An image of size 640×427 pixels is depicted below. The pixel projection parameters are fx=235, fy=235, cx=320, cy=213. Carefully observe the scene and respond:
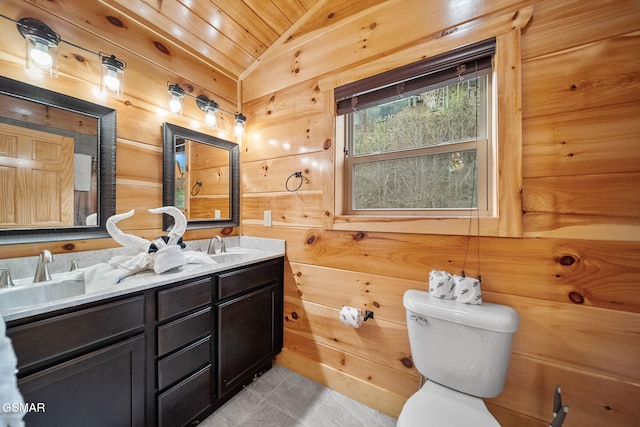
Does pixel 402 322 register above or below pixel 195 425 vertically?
above

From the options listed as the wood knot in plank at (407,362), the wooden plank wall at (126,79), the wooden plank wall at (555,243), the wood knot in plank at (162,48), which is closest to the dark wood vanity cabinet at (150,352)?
the wooden plank wall at (126,79)

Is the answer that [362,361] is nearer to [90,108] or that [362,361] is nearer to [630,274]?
[630,274]

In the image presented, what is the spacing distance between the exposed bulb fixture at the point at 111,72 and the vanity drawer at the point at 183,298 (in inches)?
46.2

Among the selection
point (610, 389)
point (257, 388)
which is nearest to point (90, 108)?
point (257, 388)

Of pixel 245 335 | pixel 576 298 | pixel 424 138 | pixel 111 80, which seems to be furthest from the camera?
pixel 245 335

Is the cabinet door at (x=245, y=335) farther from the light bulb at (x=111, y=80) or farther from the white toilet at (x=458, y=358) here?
the light bulb at (x=111, y=80)

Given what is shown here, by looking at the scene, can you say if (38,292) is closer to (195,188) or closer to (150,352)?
(150,352)

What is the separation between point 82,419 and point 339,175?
163 cm

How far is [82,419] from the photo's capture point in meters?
0.89

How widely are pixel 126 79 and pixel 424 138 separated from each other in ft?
6.05

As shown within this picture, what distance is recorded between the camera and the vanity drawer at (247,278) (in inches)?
54.1

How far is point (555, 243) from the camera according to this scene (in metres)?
1.01

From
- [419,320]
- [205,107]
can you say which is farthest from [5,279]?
[419,320]

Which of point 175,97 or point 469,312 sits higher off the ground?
point 175,97
